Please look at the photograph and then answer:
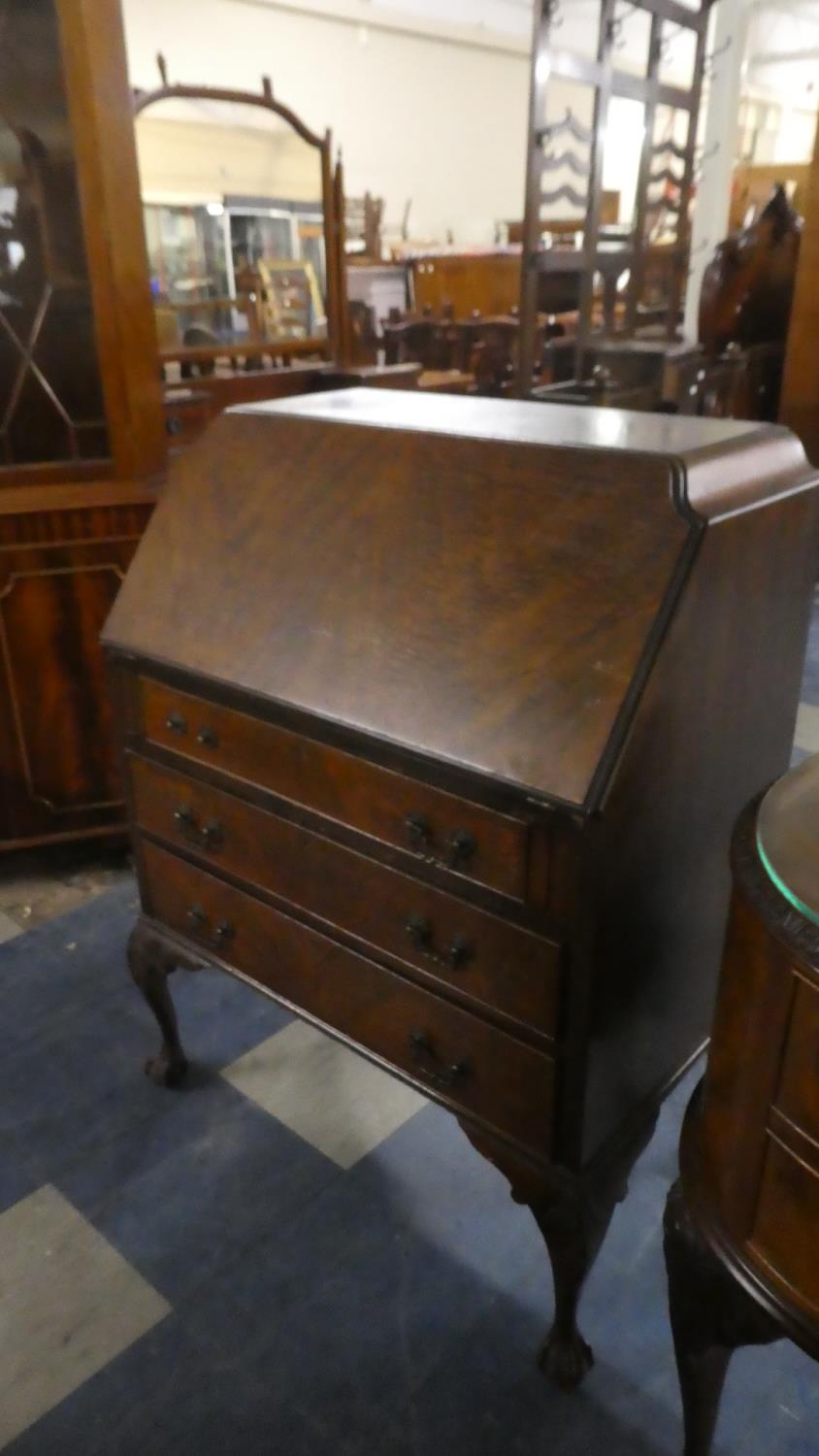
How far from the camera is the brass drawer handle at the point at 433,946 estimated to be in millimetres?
1142

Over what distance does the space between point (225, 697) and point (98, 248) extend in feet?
4.19

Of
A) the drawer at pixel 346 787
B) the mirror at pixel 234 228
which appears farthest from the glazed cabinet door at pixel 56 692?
the drawer at pixel 346 787

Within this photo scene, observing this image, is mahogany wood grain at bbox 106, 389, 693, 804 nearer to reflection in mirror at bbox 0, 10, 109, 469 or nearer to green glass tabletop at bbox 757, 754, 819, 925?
green glass tabletop at bbox 757, 754, 819, 925

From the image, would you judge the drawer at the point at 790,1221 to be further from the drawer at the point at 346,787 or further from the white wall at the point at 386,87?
the white wall at the point at 386,87

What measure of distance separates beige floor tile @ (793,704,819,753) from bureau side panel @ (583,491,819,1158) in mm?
1858

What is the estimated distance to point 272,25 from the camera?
764 cm

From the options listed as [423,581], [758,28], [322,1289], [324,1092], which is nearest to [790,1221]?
[423,581]

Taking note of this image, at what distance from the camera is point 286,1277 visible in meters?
1.48

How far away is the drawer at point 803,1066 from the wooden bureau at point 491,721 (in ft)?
0.79

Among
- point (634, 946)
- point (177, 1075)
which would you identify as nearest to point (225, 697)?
point (634, 946)

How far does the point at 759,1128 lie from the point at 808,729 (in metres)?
2.48

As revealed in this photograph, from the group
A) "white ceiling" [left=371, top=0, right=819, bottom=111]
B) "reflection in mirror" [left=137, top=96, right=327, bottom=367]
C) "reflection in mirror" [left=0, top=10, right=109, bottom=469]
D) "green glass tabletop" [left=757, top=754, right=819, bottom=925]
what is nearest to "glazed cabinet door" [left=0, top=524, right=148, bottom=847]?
"reflection in mirror" [left=0, top=10, right=109, bottom=469]

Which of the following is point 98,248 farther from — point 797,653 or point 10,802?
point 797,653

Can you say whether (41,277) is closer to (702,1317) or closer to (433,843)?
(433,843)
